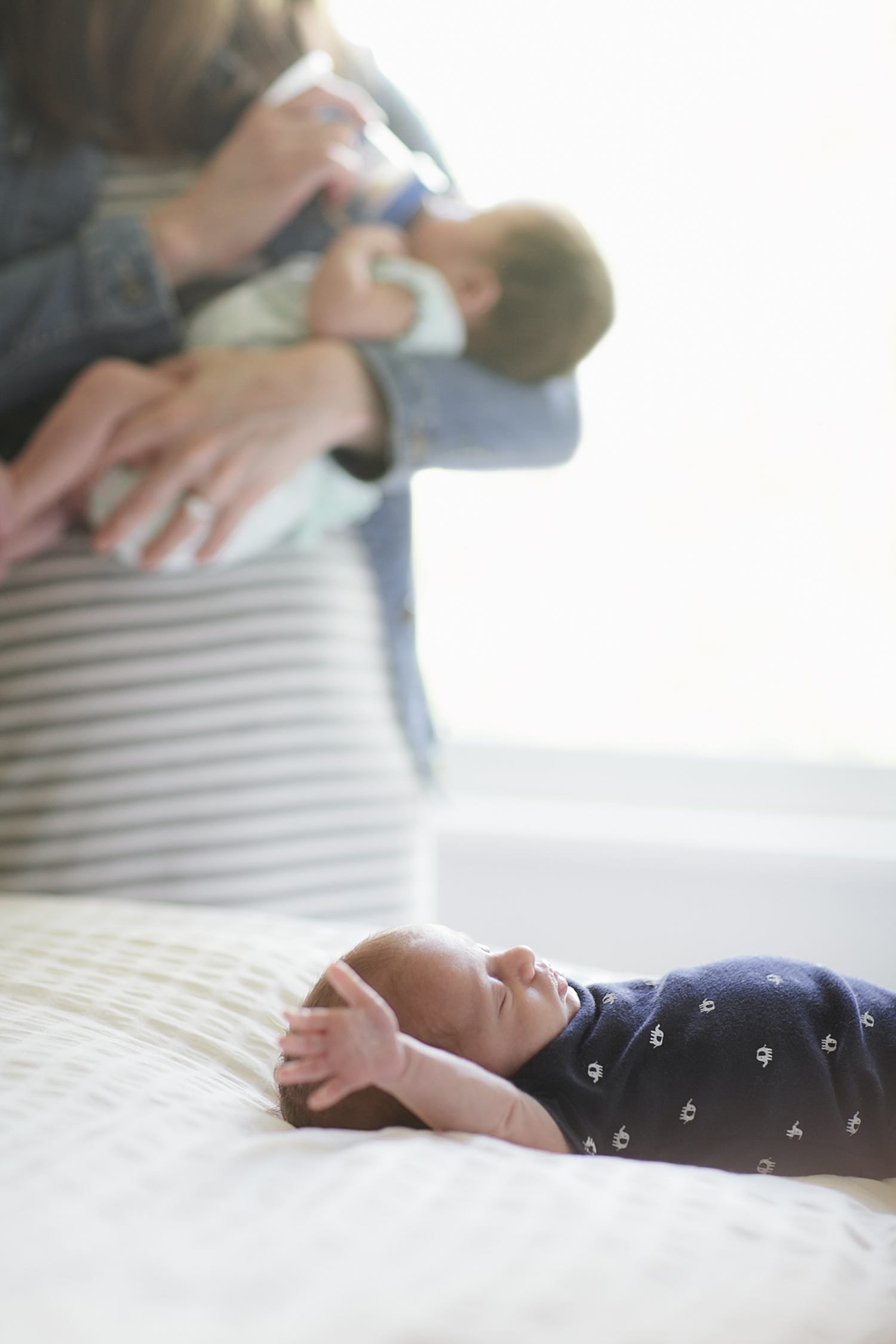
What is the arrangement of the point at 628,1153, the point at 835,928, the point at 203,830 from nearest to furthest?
the point at 628,1153 → the point at 203,830 → the point at 835,928

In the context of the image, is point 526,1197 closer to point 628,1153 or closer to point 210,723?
point 628,1153

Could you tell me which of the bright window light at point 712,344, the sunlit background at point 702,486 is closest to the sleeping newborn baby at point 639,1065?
the sunlit background at point 702,486

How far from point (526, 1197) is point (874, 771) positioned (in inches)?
55.5

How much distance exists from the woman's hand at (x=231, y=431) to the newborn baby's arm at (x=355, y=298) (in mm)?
43

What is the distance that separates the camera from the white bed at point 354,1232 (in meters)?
0.37

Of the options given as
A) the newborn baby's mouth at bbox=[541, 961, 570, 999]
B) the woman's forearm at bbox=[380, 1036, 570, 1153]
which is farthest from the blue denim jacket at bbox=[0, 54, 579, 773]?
the woman's forearm at bbox=[380, 1036, 570, 1153]

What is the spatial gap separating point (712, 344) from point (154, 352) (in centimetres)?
94

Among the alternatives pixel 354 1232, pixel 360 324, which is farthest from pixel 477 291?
pixel 354 1232

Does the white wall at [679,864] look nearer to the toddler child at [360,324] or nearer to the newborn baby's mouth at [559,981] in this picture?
the toddler child at [360,324]

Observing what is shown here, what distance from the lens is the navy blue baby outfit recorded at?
1.99 feet

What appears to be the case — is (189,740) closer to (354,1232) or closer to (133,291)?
(133,291)

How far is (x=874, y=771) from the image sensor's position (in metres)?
1.71

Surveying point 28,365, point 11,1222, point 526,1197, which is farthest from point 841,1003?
point 28,365

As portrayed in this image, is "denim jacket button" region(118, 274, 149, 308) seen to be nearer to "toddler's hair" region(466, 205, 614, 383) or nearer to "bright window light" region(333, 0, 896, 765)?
"toddler's hair" region(466, 205, 614, 383)
